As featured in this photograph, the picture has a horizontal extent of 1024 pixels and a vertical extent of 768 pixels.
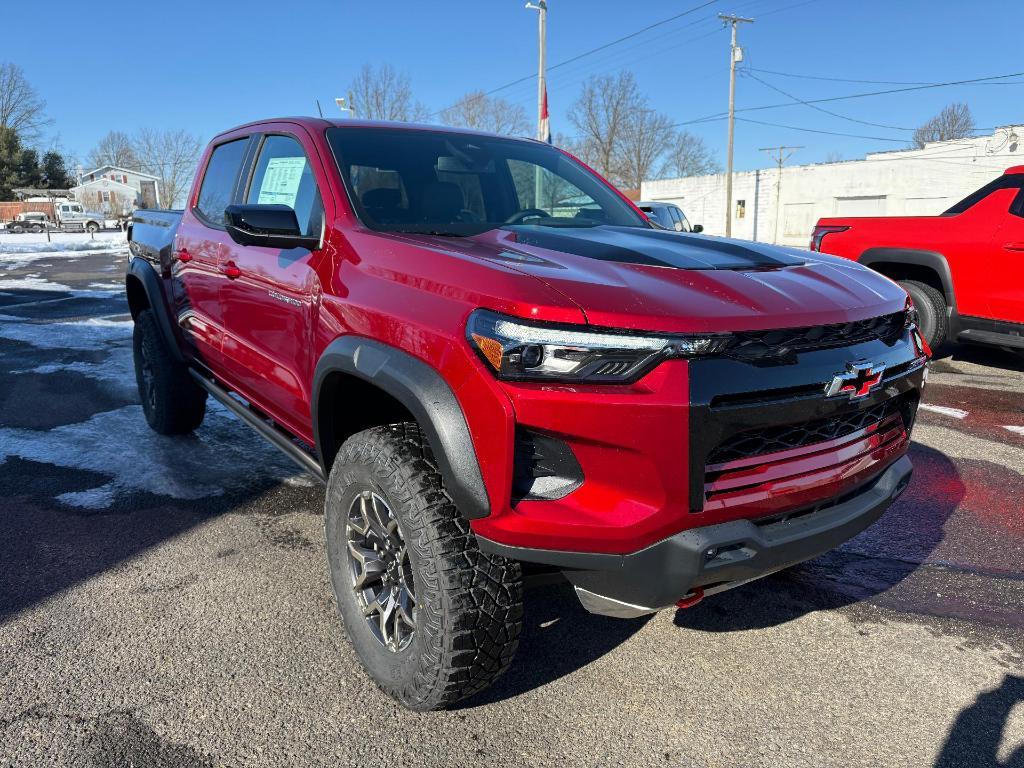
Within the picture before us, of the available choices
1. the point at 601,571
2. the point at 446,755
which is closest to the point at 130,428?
the point at 446,755

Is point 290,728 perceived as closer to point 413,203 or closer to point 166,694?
point 166,694

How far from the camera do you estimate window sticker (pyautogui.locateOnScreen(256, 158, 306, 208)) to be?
121 inches

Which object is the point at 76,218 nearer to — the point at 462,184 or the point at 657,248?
the point at 462,184

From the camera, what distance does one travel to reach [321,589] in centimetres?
300

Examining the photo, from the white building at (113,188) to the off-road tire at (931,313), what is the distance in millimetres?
73016

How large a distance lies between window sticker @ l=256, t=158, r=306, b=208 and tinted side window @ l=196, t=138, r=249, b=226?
0.40m

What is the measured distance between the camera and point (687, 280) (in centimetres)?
205

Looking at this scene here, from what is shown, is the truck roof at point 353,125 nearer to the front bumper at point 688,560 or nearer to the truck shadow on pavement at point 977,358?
→ the front bumper at point 688,560

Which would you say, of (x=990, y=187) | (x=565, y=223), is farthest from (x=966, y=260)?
(x=565, y=223)

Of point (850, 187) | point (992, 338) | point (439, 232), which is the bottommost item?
point (992, 338)

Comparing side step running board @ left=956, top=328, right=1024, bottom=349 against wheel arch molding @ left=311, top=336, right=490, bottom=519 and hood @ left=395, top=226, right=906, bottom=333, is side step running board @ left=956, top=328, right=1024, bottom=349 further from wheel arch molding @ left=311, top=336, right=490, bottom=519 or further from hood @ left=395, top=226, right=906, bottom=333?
wheel arch molding @ left=311, top=336, right=490, bottom=519

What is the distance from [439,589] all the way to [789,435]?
3.28 feet

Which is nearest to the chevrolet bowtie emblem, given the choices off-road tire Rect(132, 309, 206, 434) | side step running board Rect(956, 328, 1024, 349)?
off-road tire Rect(132, 309, 206, 434)

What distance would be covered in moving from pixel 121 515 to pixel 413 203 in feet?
7.08
